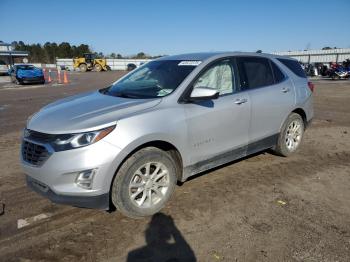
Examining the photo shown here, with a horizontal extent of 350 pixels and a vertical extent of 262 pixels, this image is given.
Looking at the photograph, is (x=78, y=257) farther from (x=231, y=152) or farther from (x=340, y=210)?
(x=340, y=210)

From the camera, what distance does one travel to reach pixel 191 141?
412 cm

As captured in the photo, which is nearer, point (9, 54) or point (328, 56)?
point (328, 56)

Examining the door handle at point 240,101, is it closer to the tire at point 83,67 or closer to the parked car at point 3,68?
the parked car at point 3,68

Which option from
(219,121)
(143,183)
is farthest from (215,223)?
(219,121)

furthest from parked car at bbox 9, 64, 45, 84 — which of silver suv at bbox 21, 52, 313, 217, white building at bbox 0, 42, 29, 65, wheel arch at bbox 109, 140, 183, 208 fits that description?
white building at bbox 0, 42, 29, 65

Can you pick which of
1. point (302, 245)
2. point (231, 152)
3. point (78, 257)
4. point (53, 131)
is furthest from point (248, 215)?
point (53, 131)

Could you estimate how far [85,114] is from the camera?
12.2ft

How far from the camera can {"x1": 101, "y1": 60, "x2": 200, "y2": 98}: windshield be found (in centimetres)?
429

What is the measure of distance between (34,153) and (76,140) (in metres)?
0.56

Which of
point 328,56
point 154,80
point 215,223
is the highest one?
point 328,56

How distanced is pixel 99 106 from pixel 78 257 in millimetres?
1639

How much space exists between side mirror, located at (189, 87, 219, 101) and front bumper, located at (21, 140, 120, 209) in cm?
119

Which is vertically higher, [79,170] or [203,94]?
[203,94]

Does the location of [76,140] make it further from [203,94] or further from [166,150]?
[203,94]
